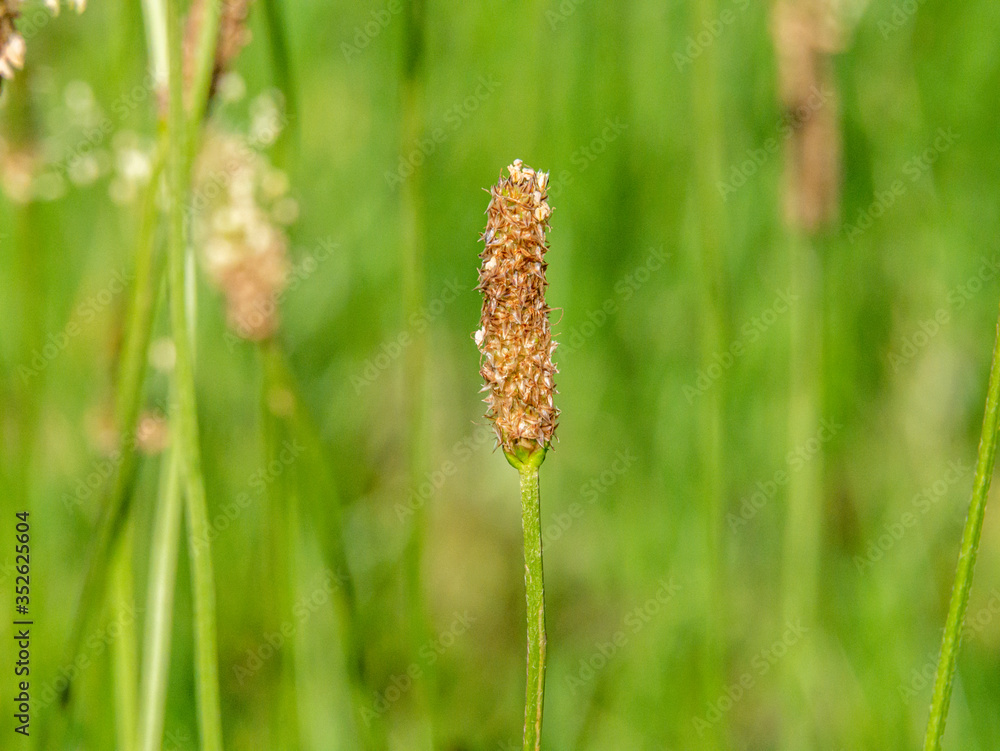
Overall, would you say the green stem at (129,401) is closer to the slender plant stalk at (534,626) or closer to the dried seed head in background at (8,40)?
the dried seed head in background at (8,40)

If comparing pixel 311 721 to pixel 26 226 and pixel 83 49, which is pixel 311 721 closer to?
pixel 26 226

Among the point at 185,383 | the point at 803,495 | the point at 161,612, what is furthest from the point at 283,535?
the point at 803,495

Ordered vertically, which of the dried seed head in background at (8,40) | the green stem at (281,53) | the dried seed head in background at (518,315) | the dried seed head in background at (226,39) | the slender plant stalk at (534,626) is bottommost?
the slender plant stalk at (534,626)

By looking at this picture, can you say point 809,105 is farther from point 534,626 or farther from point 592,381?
point 534,626

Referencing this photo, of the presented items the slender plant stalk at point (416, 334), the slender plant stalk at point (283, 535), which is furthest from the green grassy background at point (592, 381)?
the slender plant stalk at point (416, 334)

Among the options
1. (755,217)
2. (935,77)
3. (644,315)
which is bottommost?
(644,315)

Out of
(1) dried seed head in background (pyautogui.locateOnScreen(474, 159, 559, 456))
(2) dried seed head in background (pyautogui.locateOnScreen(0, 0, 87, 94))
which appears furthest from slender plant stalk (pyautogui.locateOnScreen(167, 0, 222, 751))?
(1) dried seed head in background (pyautogui.locateOnScreen(474, 159, 559, 456))

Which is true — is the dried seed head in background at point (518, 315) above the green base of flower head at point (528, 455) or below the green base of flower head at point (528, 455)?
above

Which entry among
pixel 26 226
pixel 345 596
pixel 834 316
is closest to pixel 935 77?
pixel 834 316
